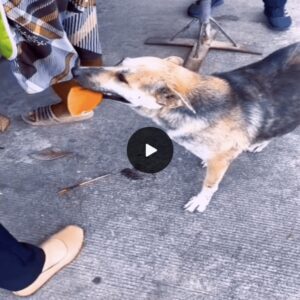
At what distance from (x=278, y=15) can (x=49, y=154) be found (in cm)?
244

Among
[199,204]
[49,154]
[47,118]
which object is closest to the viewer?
[199,204]

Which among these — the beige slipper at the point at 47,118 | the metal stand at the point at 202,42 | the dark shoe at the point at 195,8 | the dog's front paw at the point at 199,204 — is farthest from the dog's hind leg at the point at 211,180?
the dark shoe at the point at 195,8

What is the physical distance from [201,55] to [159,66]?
159cm

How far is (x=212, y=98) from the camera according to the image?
2033 millimetres

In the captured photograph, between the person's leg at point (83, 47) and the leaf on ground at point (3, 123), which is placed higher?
the person's leg at point (83, 47)

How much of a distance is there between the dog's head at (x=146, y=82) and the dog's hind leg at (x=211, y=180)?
1.25ft

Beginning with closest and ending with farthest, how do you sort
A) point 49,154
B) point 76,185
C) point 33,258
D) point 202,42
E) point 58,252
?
point 33,258 < point 58,252 < point 76,185 < point 49,154 < point 202,42

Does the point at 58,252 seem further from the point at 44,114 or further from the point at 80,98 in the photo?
the point at 44,114

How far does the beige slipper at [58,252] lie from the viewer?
6.66 ft

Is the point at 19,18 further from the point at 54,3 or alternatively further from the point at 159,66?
the point at 159,66

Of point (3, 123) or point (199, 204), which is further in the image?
point (3, 123)

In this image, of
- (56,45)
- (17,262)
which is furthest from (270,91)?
(17,262)

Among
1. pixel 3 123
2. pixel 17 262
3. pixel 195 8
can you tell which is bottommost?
pixel 3 123
